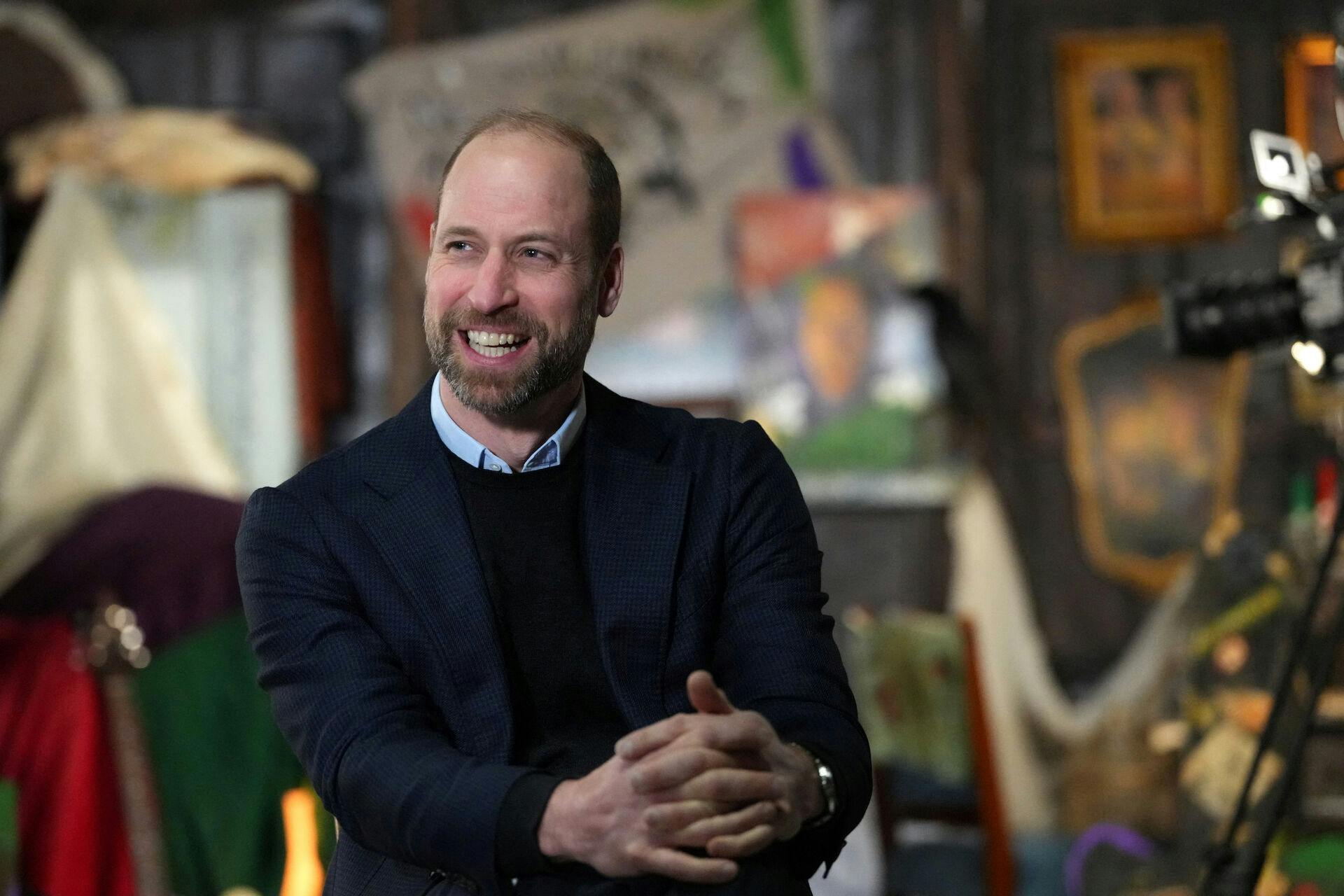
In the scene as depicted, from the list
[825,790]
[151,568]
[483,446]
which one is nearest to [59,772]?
[151,568]

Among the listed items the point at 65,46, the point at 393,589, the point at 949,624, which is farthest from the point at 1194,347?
the point at 65,46

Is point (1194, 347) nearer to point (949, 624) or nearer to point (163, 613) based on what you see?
point (949, 624)

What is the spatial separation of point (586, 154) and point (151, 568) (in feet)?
8.69

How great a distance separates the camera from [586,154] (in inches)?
58.6

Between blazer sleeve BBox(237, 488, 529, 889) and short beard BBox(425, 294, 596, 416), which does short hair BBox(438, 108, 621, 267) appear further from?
blazer sleeve BBox(237, 488, 529, 889)

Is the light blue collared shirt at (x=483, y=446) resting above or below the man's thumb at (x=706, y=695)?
above

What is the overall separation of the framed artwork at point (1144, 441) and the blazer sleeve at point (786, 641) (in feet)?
11.6

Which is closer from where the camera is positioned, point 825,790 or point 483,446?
point 825,790

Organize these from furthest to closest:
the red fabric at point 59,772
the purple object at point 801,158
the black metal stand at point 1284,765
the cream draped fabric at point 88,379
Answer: the purple object at point 801,158
the cream draped fabric at point 88,379
the red fabric at point 59,772
the black metal stand at point 1284,765

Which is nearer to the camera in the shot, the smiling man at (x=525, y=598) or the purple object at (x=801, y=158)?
the smiling man at (x=525, y=598)

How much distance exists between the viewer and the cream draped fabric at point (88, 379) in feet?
15.2

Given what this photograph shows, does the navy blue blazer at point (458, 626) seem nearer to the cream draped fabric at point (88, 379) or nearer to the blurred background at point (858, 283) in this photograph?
the blurred background at point (858, 283)

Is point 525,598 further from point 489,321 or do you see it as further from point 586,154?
point 586,154

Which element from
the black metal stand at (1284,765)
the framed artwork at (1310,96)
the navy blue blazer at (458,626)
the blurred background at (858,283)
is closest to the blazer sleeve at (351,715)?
the navy blue blazer at (458,626)
